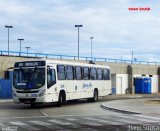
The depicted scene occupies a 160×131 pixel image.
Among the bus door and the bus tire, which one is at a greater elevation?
the bus door

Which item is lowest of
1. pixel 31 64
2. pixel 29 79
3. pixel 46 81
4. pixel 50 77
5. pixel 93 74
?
pixel 46 81

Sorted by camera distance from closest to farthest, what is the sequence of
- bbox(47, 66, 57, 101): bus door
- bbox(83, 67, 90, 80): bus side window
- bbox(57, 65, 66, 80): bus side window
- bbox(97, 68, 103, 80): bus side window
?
bbox(47, 66, 57, 101): bus door
bbox(57, 65, 66, 80): bus side window
bbox(83, 67, 90, 80): bus side window
bbox(97, 68, 103, 80): bus side window

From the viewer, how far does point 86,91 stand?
33531mm

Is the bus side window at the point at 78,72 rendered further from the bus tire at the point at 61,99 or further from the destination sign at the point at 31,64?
the destination sign at the point at 31,64

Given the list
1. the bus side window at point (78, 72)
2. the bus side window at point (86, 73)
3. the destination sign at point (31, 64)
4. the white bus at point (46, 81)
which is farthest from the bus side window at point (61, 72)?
the bus side window at point (86, 73)

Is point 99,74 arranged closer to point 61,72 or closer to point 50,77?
point 61,72

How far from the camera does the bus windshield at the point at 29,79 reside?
26906 mm

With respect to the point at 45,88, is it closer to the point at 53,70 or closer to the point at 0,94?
the point at 53,70

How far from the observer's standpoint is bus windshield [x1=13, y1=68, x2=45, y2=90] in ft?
88.3

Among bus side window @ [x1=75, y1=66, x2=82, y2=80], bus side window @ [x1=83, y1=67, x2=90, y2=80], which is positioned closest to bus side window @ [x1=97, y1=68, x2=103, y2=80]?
bus side window @ [x1=83, y1=67, x2=90, y2=80]

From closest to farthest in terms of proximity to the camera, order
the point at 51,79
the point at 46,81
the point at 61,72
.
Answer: the point at 46,81 → the point at 51,79 → the point at 61,72

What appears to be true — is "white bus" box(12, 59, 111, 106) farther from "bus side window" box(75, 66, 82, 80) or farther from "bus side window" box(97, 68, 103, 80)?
"bus side window" box(97, 68, 103, 80)

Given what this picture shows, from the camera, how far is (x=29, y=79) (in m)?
27.1

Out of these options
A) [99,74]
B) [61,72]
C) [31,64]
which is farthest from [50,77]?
[99,74]
